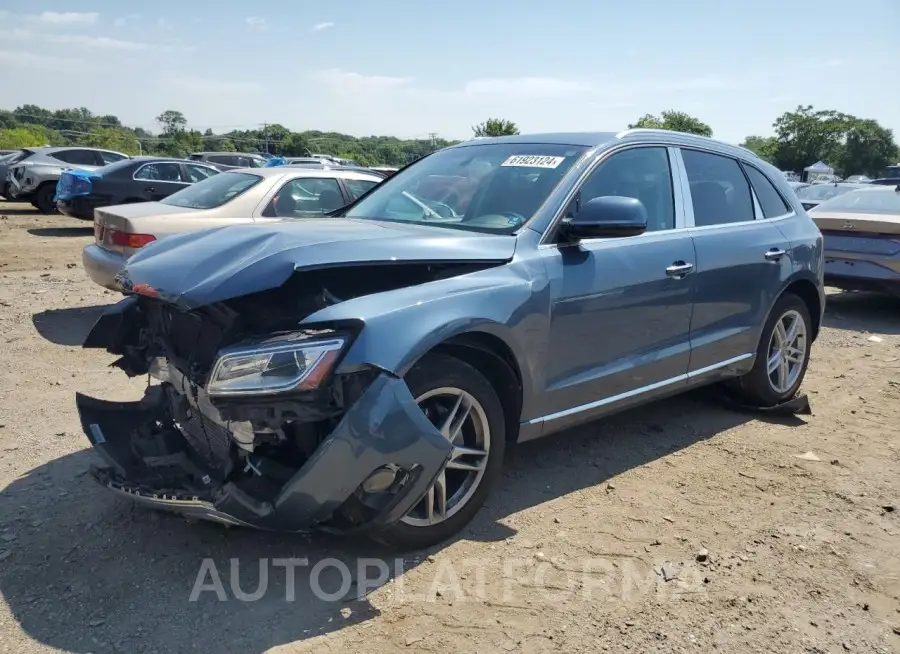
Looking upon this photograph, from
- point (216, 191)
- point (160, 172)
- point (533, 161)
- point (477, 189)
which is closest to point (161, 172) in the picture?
point (160, 172)

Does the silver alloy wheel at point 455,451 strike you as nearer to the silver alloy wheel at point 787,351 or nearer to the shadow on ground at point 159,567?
the shadow on ground at point 159,567

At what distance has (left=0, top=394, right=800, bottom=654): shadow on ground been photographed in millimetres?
2699

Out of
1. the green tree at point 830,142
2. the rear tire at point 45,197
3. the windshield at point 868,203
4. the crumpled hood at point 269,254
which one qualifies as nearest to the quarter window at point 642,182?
the crumpled hood at point 269,254

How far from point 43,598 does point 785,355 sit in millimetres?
4660

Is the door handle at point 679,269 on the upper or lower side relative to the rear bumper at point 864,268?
upper

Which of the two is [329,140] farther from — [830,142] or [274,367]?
[274,367]

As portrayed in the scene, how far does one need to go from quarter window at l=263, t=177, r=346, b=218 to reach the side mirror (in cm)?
412

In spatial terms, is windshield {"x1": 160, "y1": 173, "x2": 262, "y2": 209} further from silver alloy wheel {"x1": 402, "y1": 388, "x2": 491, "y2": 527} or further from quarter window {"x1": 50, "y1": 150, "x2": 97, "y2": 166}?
quarter window {"x1": 50, "y1": 150, "x2": 97, "y2": 166}

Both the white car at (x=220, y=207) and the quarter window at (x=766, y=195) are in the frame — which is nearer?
the quarter window at (x=766, y=195)

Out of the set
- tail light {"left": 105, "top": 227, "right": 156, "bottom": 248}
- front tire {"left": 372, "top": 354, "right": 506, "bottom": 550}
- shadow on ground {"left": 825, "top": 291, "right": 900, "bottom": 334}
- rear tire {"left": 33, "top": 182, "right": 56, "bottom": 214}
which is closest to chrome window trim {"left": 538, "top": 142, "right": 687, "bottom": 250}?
front tire {"left": 372, "top": 354, "right": 506, "bottom": 550}

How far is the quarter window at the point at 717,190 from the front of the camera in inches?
179

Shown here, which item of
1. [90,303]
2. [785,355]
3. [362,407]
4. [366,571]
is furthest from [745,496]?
[90,303]

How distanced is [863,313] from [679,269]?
21.4 ft

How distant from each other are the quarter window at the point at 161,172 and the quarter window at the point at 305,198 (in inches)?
262
